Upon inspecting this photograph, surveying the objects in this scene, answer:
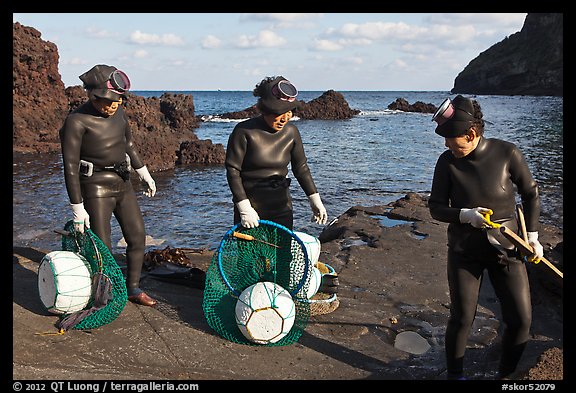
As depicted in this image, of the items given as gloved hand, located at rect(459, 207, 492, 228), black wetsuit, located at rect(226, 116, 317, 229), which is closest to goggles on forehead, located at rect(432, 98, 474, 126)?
gloved hand, located at rect(459, 207, 492, 228)

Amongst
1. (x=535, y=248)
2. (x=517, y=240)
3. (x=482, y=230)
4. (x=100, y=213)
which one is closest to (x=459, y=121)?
(x=482, y=230)

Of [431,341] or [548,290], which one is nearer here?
[431,341]

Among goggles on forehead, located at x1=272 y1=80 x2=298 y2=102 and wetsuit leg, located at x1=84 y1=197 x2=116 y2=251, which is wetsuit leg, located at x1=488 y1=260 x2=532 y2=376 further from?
wetsuit leg, located at x1=84 y1=197 x2=116 y2=251

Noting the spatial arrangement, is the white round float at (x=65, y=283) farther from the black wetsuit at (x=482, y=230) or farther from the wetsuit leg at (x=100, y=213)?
the black wetsuit at (x=482, y=230)

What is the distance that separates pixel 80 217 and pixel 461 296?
358 cm

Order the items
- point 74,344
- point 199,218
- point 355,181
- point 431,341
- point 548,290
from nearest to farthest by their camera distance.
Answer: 1. point 74,344
2. point 431,341
3. point 548,290
4. point 199,218
5. point 355,181

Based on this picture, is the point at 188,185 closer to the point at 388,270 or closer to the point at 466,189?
the point at 388,270

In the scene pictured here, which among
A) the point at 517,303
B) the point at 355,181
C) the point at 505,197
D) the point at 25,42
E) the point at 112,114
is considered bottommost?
the point at 355,181

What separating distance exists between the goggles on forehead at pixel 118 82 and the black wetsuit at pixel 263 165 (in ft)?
3.93

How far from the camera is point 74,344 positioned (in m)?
4.99

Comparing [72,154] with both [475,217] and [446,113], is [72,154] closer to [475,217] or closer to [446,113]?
[446,113]

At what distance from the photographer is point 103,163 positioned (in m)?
5.62
